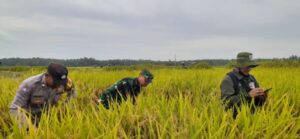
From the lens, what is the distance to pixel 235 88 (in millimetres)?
4145

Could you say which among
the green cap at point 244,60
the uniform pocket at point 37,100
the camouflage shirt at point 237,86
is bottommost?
the uniform pocket at point 37,100

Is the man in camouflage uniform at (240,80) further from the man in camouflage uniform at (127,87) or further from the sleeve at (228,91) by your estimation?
the man in camouflage uniform at (127,87)

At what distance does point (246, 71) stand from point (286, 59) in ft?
52.5

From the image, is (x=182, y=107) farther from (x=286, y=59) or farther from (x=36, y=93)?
(x=286, y=59)

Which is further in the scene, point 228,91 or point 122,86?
point 122,86

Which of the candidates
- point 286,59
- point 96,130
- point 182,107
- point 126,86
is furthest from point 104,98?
point 286,59

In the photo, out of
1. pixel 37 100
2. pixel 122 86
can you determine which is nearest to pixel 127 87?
pixel 122 86

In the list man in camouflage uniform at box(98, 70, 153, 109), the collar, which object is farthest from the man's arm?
man in camouflage uniform at box(98, 70, 153, 109)

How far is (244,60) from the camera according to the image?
421cm

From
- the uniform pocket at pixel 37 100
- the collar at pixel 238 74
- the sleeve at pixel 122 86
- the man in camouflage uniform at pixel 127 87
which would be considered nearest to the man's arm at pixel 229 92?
the collar at pixel 238 74

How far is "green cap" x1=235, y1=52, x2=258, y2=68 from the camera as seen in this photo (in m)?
4.18

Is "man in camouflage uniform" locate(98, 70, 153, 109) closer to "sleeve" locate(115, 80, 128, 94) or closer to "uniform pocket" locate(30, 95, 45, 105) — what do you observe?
"sleeve" locate(115, 80, 128, 94)

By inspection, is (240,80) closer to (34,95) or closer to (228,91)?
(228,91)

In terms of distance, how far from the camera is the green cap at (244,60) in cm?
418
